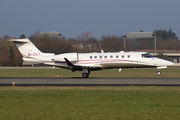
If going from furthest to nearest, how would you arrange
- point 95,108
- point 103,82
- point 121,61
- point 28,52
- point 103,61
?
point 28,52
point 103,61
point 121,61
point 103,82
point 95,108

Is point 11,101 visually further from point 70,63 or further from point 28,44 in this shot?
point 28,44

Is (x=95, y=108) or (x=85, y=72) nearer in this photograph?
(x=95, y=108)

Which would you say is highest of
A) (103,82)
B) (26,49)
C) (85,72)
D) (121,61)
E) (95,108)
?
(26,49)

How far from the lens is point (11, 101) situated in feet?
42.3

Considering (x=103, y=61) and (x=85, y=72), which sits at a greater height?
(x=103, y=61)

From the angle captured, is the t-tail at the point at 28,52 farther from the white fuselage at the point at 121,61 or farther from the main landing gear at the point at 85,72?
the main landing gear at the point at 85,72

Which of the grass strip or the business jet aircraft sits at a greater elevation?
the business jet aircraft

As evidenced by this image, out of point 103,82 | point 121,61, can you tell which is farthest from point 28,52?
point 103,82

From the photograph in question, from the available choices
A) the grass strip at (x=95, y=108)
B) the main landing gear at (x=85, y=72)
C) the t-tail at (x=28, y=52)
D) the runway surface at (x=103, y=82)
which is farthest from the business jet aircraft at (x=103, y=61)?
the grass strip at (x=95, y=108)

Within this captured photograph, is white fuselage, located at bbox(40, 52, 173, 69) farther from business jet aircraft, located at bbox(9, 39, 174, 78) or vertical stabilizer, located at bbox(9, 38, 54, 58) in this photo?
vertical stabilizer, located at bbox(9, 38, 54, 58)

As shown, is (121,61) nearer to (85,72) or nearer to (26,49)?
(85,72)

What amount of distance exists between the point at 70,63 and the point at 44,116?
58.2 feet

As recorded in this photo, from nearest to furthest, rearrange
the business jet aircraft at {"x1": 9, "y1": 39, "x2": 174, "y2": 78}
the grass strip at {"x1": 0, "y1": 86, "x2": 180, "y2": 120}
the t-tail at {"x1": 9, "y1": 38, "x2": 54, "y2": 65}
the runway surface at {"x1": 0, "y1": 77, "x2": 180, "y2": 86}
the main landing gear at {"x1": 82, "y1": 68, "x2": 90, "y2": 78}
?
the grass strip at {"x1": 0, "y1": 86, "x2": 180, "y2": 120} → the runway surface at {"x1": 0, "y1": 77, "x2": 180, "y2": 86} → the business jet aircraft at {"x1": 9, "y1": 39, "x2": 174, "y2": 78} → the main landing gear at {"x1": 82, "y1": 68, "x2": 90, "y2": 78} → the t-tail at {"x1": 9, "y1": 38, "x2": 54, "y2": 65}

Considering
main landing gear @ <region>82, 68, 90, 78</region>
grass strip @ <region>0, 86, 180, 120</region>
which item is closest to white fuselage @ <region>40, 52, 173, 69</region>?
main landing gear @ <region>82, 68, 90, 78</region>
